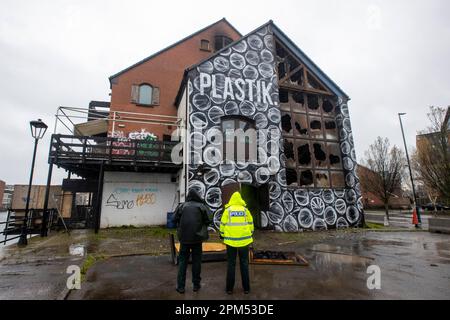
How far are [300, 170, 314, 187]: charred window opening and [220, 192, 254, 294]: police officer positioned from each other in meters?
10.8

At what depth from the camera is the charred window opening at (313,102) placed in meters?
16.5

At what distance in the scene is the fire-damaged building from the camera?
43.9ft

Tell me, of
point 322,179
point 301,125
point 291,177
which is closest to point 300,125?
point 301,125

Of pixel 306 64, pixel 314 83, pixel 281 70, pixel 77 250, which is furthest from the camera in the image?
pixel 314 83

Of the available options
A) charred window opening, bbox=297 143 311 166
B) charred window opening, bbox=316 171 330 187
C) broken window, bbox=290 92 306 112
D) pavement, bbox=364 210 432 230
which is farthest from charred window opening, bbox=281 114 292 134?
pavement, bbox=364 210 432 230

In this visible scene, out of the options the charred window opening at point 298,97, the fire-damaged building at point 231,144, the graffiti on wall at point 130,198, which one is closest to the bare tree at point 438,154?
the fire-damaged building at point 231,144

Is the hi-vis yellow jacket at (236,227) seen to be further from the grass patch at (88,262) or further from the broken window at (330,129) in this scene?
the broken window at (330,129)

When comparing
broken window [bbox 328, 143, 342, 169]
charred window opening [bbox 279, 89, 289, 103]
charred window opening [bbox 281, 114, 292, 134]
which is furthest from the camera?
charred window opening [bbox 279, 89, 289, 103]

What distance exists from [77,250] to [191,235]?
5.79 metres

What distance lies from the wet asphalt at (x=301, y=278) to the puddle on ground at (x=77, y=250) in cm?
153

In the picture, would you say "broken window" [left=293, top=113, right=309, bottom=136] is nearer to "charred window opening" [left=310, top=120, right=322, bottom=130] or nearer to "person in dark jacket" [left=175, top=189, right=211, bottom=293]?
"charred window opening" [left=310, top=120, right=322, bottom=130]

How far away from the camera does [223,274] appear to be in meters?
5.63

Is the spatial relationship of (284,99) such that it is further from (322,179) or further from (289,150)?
(322,179)

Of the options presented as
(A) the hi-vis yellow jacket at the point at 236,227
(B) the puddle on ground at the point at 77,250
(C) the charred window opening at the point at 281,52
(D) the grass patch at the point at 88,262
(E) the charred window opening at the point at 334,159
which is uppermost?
(C) the charred window opening at the point at 281,52
